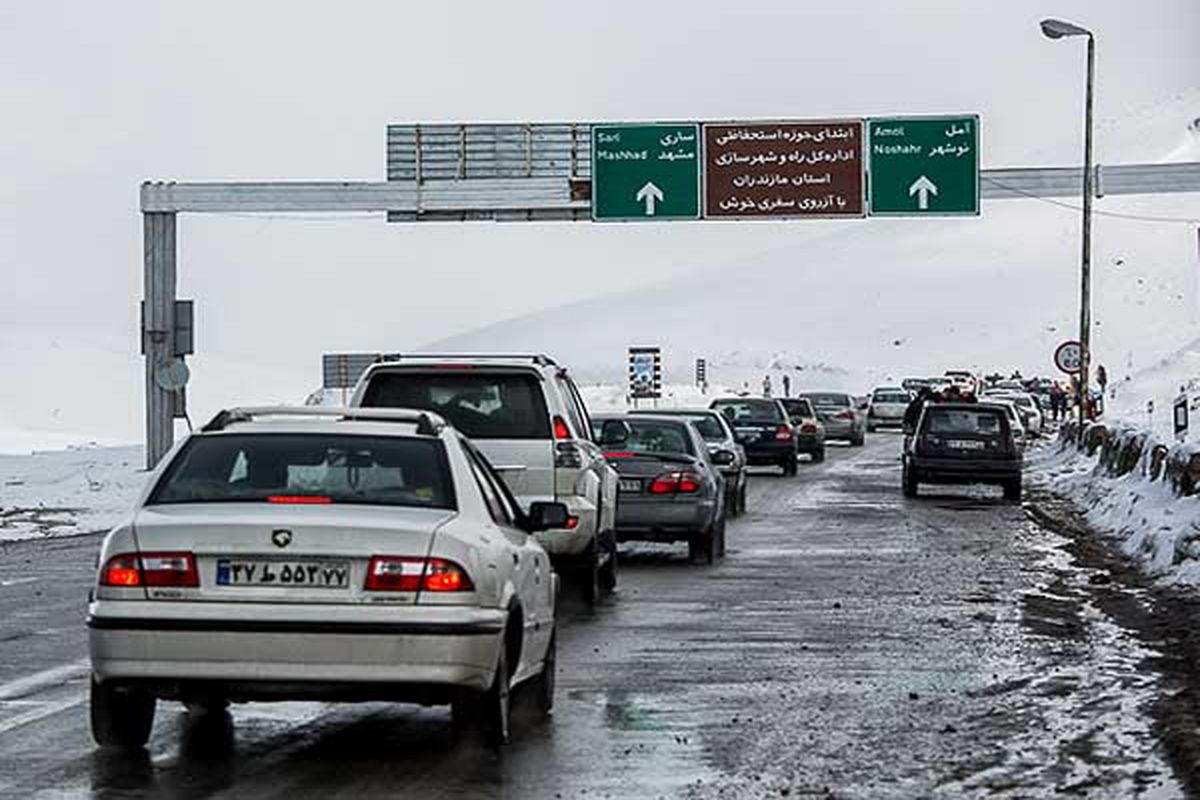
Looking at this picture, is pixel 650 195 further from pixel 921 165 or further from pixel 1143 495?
pixel 1143 495

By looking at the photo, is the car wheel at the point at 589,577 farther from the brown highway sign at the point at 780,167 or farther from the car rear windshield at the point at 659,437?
the brown highway sign at the point at 780,167

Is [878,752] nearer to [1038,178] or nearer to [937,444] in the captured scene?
[937,444]

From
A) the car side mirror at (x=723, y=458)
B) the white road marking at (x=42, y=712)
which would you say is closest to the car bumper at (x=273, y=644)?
the white road marking at (x=42, y=712)

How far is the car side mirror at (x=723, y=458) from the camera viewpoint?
30402 millimetres

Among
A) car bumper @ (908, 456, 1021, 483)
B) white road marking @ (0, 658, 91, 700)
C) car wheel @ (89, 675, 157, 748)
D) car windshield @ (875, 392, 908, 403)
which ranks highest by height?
car wheel @ (89, 675, 157, 748)

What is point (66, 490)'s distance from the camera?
128ft

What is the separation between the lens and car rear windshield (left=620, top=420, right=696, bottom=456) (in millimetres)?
24328

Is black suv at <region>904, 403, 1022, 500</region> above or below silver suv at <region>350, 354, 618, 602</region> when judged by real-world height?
below

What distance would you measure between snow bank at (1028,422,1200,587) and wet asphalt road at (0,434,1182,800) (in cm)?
125

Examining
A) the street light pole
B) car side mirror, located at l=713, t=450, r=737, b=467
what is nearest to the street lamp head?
the street light pole

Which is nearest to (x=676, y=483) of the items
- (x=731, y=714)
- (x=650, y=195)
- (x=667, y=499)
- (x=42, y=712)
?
(x=667, y=499)

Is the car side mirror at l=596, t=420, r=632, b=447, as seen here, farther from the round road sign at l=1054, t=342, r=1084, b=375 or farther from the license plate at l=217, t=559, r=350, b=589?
the round road sign at l=1054, t=342, r=1084, b=375

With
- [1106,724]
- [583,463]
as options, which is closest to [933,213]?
[583,463]

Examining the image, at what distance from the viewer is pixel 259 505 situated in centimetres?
1051
